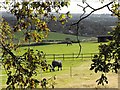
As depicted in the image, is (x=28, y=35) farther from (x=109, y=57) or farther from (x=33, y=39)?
(x=109, y=57)

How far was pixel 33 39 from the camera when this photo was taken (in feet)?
10.1

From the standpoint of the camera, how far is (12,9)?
285 centimetres

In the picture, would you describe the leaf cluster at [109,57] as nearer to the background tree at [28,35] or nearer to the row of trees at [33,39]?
the row of trees at [33,39]

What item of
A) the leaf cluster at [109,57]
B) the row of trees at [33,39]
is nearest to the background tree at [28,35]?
the row of trees at [33,39]

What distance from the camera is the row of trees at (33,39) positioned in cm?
270

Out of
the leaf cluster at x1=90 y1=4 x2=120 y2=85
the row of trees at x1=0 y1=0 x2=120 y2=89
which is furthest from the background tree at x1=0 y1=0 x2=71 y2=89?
the leaf cluster at x1=90 y1=4 x2=120 y2=85

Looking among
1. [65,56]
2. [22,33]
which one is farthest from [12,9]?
[65,56]

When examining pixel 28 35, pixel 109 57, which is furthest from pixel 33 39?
pixel 109 57

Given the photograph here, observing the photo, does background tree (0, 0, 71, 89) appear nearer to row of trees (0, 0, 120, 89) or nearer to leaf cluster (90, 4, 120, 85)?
row of trees (0, 0, 120, 89)

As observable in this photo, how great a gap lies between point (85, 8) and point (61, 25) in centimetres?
27

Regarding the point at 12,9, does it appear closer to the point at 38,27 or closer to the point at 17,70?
the point at 38,27

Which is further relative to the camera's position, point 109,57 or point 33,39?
point 33,39

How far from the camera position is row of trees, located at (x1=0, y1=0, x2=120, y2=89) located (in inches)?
106

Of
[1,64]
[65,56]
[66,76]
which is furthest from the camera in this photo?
[65,56]
